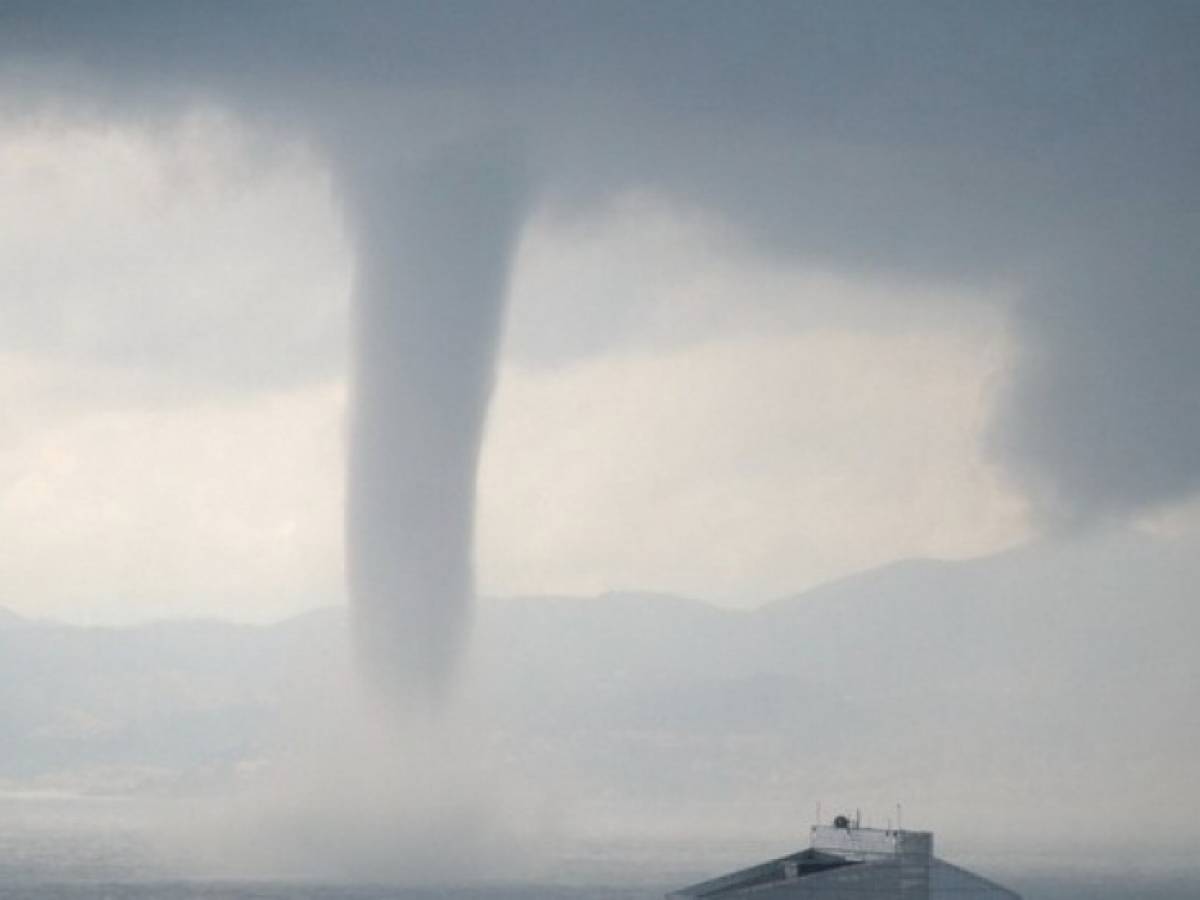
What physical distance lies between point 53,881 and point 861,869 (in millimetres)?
96016

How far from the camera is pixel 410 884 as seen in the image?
180875mm

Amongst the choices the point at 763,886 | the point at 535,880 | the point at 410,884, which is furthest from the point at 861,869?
the point at 535,880

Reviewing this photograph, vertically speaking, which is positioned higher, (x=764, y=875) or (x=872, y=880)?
(x=764, y=875)

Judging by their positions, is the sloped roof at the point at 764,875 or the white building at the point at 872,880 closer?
the white building at the point at 872,880

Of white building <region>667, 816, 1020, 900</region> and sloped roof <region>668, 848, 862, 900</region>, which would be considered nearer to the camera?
white building <region>667, 816, 1020, 900</region>

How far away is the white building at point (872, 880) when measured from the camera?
93938 millimetres

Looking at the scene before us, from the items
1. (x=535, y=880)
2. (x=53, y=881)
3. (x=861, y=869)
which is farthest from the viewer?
(x=535, y=880)

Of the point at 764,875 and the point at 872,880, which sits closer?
the point at 872,880

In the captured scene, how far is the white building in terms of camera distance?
93.9 m

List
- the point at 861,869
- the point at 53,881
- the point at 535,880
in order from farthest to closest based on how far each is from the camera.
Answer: the point at 535,880, the point at 53,881, the point at 861,869

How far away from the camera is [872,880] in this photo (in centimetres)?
9419

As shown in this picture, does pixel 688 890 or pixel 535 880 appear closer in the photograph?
pixel 688 890

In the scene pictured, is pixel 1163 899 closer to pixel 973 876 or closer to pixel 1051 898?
pixel 1051 898

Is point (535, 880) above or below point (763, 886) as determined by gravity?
above
